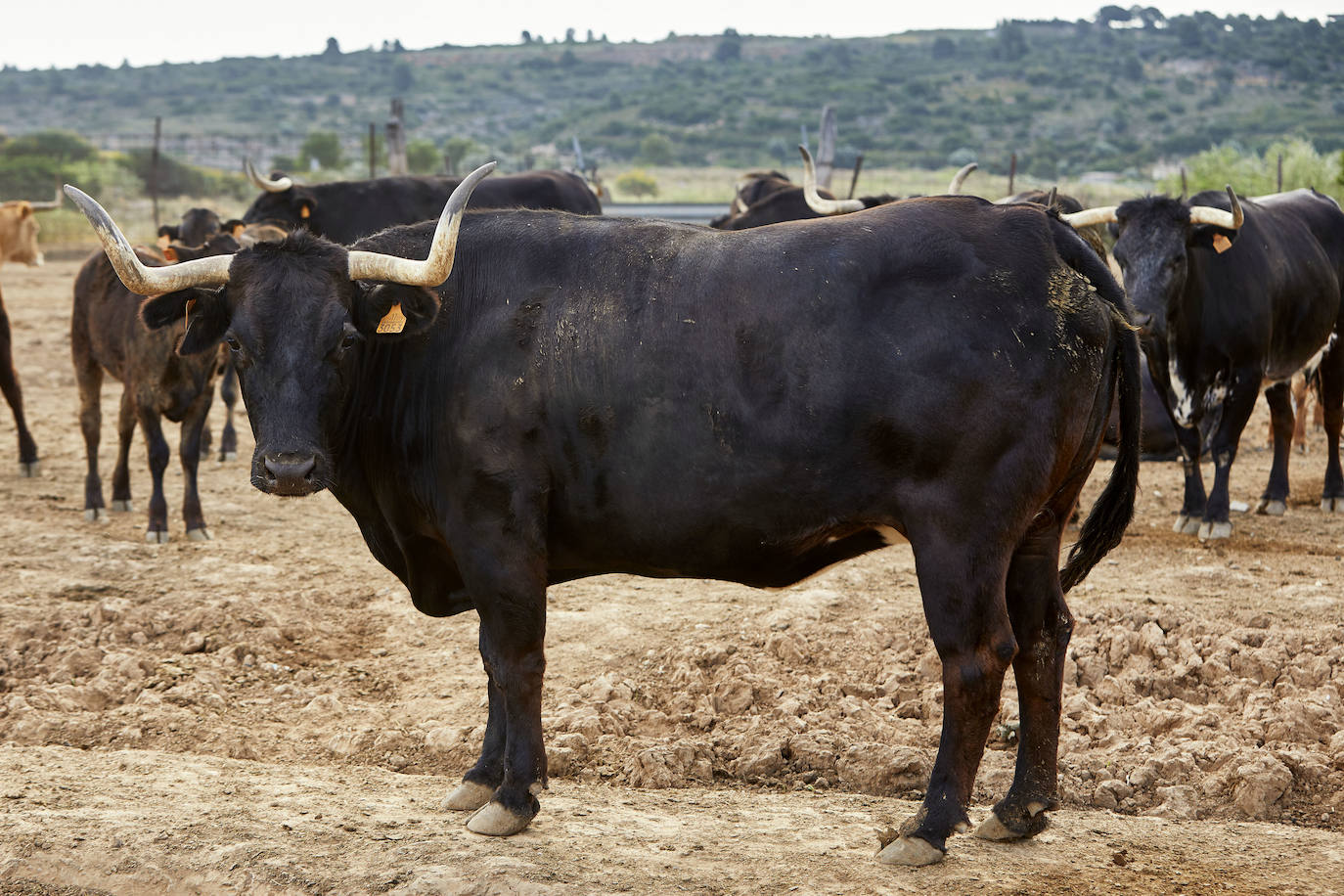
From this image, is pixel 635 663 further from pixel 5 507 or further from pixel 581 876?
pixel 5 507

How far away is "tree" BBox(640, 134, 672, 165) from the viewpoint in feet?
212

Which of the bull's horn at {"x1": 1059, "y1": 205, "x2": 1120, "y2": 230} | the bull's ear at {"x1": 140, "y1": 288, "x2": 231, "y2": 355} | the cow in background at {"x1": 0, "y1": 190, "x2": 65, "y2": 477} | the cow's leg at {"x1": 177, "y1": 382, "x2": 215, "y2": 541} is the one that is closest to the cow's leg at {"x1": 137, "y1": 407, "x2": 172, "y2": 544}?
the cow's leg at {"x1": 177, "y1": 382, "x2": 215, "y2": 541}

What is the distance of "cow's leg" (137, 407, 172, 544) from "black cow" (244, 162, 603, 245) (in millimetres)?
5477

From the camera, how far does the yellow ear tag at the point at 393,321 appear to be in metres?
4.38

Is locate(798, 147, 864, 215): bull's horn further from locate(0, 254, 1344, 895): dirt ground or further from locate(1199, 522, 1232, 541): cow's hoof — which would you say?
locate(1199, 522, 1232, 541): cow's hoof

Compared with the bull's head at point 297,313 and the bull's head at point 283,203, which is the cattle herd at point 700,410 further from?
the bull's head at point 283,203

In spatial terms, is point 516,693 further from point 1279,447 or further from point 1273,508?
point 1279,447

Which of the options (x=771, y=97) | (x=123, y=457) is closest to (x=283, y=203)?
(x=123, y=457)

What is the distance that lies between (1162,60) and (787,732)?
86.6 metres

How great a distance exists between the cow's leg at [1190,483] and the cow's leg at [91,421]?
7746mm

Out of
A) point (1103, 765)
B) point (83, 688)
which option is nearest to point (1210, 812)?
point (1103, 765)

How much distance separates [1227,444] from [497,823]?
258 inches

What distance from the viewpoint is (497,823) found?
Result: 4438 millimetres

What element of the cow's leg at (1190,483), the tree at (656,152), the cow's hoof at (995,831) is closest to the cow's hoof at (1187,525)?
the cow's leg at (1190,483)
